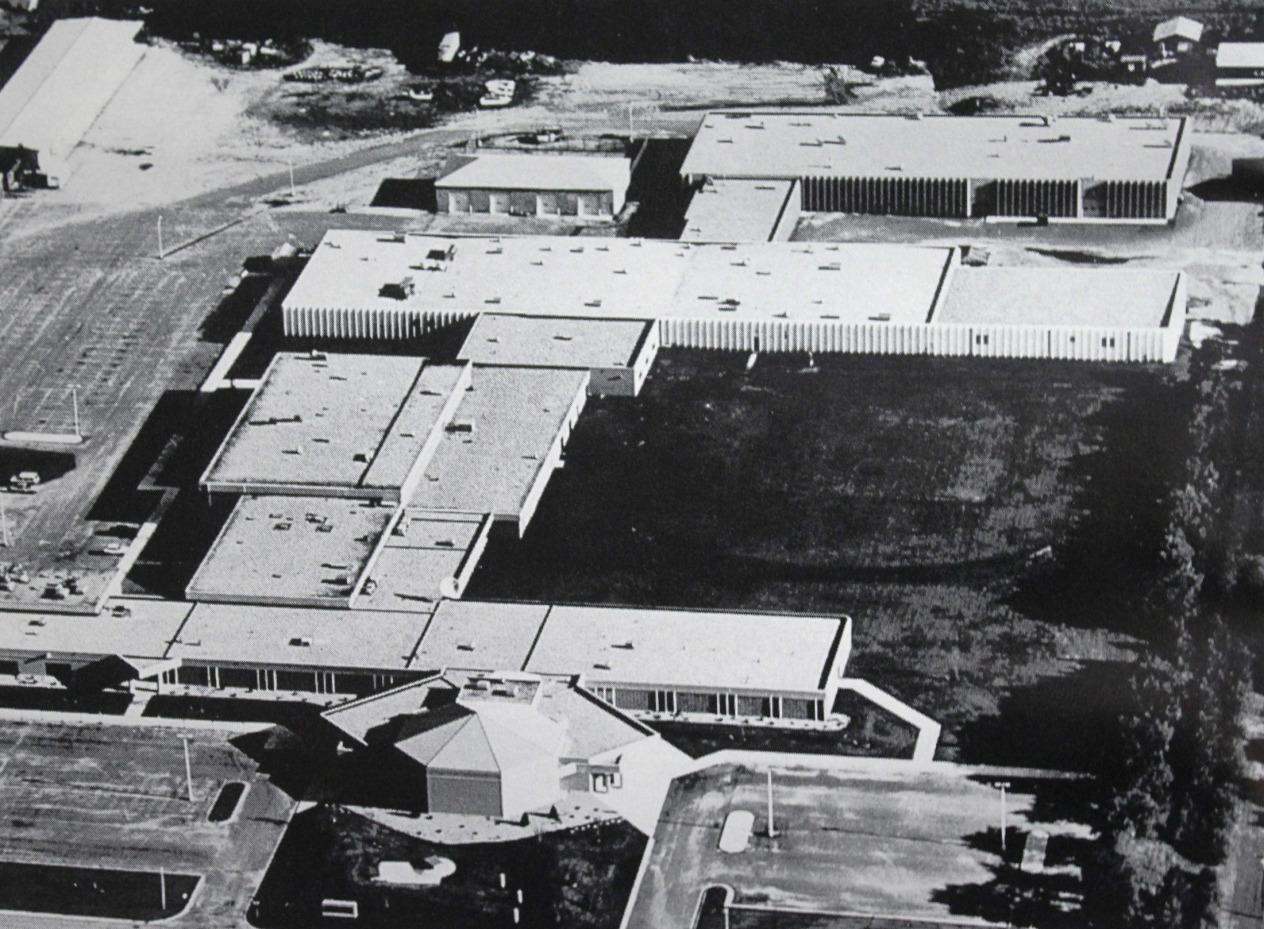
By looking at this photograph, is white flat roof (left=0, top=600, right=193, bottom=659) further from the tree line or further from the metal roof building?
the tree line

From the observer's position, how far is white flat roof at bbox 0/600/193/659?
194 m

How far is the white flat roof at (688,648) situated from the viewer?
187 metres

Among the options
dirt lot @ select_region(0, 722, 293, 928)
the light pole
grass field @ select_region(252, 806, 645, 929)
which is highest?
the light pole

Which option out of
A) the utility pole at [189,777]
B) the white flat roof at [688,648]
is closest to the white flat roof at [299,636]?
the white flat roof at [688,648]

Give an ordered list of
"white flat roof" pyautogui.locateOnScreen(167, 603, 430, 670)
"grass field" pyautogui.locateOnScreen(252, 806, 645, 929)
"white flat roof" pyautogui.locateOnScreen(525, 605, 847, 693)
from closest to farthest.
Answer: "grass field" pyautogui.locateOnScreen(252, 806, 645, 929), "white flat roof" pyautogui.locateOnScreen(525, 605, 847, 693), "white flat roof" pyautogui.locateOnScreen(167, 603, 430, 670)

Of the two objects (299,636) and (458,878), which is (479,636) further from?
(458,878)

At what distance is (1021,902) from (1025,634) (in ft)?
101

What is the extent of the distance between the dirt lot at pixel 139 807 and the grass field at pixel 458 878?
2.26m

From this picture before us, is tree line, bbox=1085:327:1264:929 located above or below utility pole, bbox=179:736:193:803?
above

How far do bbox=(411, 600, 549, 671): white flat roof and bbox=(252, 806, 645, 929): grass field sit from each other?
16.0 m

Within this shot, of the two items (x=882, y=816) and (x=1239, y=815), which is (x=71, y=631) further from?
(x=1239, y=815)

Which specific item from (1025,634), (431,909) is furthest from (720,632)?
(431,909)

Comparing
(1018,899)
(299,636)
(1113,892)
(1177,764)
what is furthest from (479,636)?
(1113,892)

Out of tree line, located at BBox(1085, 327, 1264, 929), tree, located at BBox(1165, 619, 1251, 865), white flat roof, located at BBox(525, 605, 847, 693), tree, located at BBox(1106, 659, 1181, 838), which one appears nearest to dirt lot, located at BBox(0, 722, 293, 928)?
white flat roof, located at BBox(525, 605, 847, 693)
